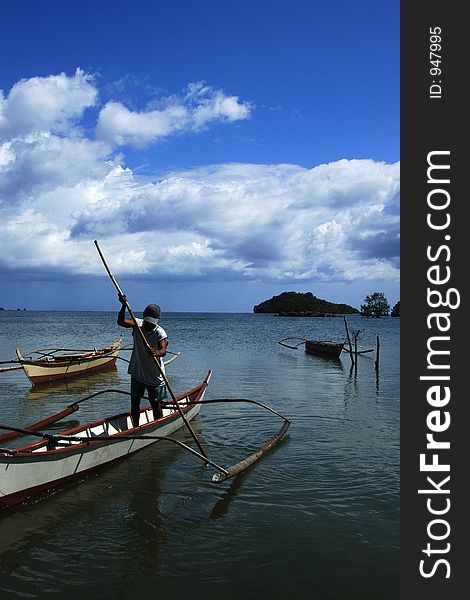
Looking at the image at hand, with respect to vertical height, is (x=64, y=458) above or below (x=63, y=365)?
below

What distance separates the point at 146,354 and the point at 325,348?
1059 inches

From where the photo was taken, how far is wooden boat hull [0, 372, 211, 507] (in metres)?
7.45

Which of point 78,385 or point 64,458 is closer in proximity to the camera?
point 64,458

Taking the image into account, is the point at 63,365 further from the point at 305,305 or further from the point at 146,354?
the point at 305,305

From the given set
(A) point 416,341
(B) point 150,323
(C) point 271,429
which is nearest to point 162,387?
(B) point 150,323

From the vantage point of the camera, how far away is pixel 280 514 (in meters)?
7.98

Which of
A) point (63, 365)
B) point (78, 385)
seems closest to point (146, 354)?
point (78, 385)

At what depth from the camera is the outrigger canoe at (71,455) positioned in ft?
24.7

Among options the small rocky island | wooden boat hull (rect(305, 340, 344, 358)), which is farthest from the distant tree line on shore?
wooden boat hull (rect(305, 340, 344, 358))

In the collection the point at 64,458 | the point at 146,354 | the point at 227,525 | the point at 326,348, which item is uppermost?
the point at 146,354

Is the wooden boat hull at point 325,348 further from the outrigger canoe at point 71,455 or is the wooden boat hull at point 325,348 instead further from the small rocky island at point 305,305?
the small rocky island at point 305,305

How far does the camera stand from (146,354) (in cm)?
1037

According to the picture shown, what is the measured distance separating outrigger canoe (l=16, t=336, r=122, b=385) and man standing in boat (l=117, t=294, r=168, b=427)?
1071 centimetres

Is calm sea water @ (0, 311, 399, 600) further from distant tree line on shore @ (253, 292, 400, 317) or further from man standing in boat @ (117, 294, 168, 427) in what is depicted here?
distant tree line on shore @ (253, 292, 400, 317)
